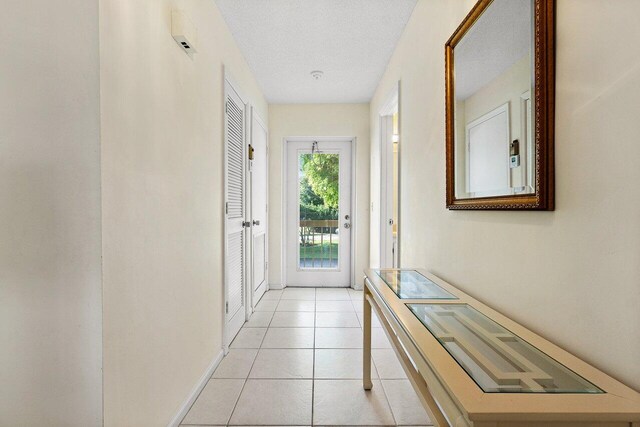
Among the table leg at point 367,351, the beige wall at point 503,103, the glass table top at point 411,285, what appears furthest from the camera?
the table leg at point 367,351

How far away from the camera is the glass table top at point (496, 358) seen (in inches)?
28.4

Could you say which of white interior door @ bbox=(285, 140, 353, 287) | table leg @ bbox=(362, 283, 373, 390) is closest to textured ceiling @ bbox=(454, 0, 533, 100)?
table leg @ bbox=(362, 283, 373, 390)

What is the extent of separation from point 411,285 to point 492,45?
1.10 metres

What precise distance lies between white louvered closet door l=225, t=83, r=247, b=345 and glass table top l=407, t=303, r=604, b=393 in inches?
71.8

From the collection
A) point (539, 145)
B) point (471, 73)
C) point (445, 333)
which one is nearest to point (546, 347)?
point (445, 333)

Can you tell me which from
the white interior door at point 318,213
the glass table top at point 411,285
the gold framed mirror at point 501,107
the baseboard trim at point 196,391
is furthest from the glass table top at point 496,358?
the white interior door at point 318,213

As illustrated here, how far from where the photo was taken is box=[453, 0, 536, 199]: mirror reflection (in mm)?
1071

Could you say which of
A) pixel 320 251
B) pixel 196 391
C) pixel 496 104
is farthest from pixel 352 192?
pixel 496 104

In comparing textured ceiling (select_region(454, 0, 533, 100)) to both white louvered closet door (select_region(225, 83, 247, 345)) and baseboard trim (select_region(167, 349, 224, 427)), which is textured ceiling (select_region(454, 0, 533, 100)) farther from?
baseboard trim (select_region(167, 349, 224, 427))

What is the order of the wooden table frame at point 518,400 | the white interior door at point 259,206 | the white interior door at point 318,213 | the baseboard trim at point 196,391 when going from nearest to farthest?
1. the wooden table frame at point 518,400
2. the baseboard trim at point 196,391
3. the white interior door at point 259,206
4. the white interior door at point 318,213

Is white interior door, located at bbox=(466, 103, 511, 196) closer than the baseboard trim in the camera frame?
Yes

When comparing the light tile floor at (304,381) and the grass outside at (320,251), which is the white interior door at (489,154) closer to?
the light tile floor at (304,381)

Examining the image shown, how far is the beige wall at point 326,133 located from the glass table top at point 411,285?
2343 millimetres

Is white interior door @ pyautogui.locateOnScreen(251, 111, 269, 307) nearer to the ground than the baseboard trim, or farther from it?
farther from it
